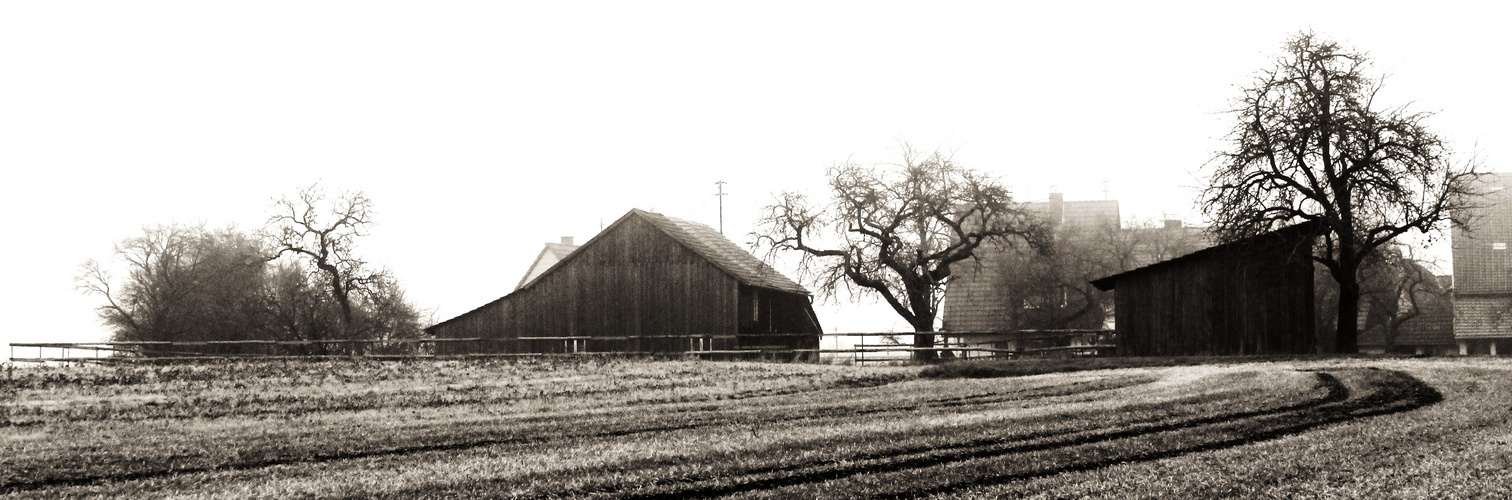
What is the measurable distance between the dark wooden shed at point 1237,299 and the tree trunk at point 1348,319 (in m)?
3.10

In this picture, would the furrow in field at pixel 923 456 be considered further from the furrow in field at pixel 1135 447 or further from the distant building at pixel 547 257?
the distant building at pixel 547 257

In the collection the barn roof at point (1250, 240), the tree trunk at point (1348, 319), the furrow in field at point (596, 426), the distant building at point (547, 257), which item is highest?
the distant building at point (547, 257)

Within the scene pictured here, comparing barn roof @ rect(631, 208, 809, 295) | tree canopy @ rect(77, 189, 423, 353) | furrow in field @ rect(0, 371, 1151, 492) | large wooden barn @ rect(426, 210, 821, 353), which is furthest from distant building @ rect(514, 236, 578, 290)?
furrow in field @ rect(0, 371, 1151, 492)

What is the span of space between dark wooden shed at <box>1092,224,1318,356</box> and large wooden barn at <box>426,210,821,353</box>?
1537cm

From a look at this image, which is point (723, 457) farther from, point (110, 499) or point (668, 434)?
point (110, 499)

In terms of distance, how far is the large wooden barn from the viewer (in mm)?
49031

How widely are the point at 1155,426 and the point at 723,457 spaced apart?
218 inches

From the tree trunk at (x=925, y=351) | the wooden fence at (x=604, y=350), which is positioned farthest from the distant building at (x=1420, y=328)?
the tree trunk at (x=925, y=351)

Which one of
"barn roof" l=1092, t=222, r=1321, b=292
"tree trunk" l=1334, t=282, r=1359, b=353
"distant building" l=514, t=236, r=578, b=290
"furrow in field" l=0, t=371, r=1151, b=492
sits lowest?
"furrow in field" l=0, t=371, r=1151, b=492

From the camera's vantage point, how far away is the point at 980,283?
68375mm

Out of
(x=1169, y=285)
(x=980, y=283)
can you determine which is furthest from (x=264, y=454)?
(x=980, y=283)

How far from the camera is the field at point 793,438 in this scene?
37.8 feet

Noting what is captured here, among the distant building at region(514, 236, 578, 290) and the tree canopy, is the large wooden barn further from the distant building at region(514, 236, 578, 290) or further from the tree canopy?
the distant building at region(514, 236, 578, 290)

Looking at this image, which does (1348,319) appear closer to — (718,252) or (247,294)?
(718,252)
